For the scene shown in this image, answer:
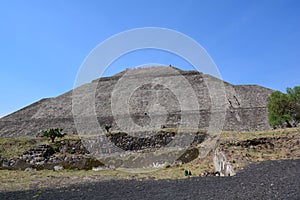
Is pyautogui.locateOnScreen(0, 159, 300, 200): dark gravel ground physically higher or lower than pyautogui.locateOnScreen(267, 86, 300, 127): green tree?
lower

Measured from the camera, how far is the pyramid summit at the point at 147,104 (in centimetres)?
3997

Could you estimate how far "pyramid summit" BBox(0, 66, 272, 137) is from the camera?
39969 mm

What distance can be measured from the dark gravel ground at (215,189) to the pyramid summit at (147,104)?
24.4 m

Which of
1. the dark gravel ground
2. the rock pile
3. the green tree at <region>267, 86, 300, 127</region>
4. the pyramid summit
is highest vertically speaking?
the pyramid summit

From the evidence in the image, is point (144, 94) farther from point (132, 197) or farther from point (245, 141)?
point (132, 197)

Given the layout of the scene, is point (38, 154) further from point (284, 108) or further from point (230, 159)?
point (284, 108)

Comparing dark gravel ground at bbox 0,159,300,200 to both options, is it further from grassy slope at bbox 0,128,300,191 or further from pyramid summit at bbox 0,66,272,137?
pyramid summit at bbox 0,66,272,137

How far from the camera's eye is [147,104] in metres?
49.2

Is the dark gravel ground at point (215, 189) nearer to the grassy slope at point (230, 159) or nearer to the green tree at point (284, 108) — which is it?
the grassy slope at point (230, 159)

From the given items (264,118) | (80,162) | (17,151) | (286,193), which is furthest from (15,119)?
(286,193)

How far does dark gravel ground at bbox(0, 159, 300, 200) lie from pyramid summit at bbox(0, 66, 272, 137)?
24370 mm

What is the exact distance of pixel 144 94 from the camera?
5394 centimetres

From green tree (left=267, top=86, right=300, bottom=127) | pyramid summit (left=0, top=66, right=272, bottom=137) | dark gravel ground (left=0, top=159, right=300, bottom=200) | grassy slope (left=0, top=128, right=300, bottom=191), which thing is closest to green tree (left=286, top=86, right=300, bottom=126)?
green tree (left=267, top=86, right=300, bottom=127)

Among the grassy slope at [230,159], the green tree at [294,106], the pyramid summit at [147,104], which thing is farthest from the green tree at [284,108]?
the grassy slope at [230,159]
